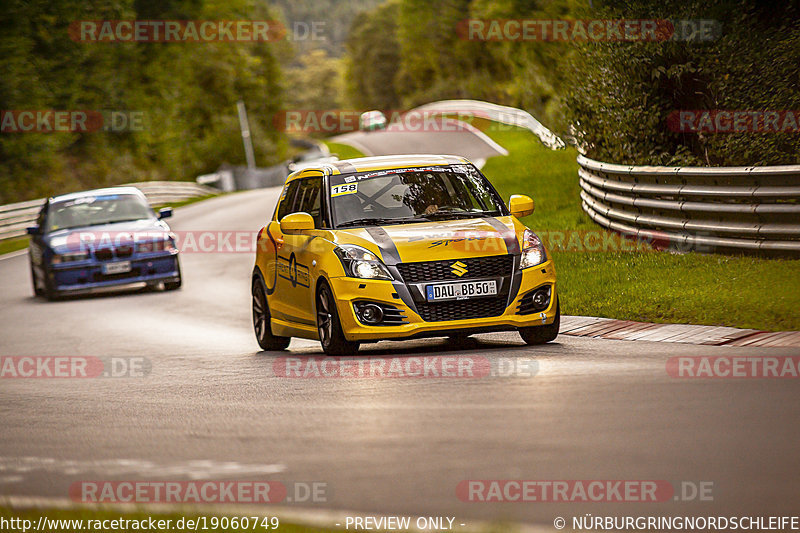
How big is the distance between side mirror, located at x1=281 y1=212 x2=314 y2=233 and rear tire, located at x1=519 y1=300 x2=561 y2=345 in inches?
86.1

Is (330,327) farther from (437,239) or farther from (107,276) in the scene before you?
(107,276)

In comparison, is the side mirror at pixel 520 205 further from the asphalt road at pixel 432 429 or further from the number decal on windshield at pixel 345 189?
the number decal on windshield at pixel 345 189

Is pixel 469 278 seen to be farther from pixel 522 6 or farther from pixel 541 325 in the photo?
pixel 522 6

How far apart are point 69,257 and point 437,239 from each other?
11020mm

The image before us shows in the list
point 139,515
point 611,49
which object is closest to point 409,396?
point 139,515

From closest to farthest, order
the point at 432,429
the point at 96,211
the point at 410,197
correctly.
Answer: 1. the point at 432,429
2. the point at 410,197
3. the point at 96,211

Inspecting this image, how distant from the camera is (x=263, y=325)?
13.0 meters

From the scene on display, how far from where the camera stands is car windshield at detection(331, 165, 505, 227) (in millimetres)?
11359

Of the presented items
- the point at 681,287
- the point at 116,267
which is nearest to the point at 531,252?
the point at 681,287

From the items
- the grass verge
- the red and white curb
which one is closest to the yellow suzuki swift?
the red and white curb

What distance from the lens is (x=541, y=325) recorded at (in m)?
10.7

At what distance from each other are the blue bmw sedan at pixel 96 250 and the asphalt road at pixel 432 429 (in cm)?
848

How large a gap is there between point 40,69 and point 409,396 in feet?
183

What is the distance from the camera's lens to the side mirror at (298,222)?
11.2 metres
